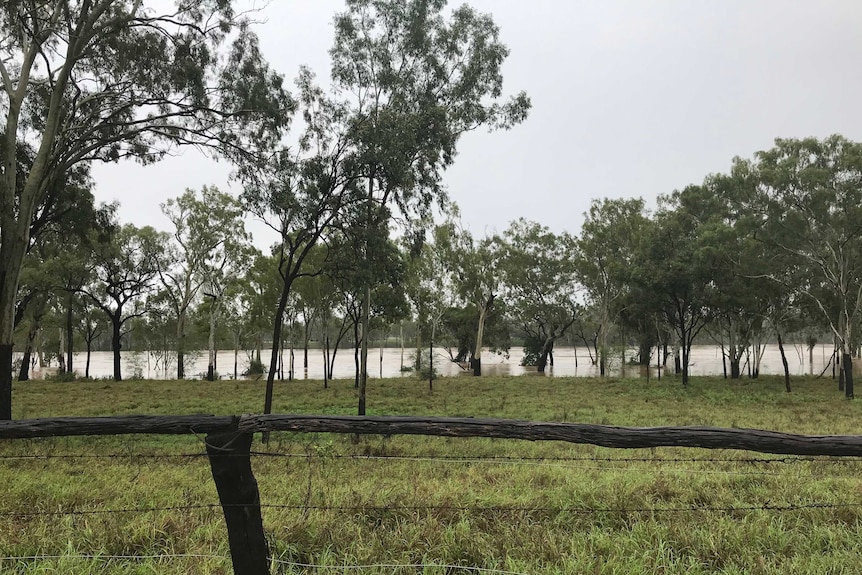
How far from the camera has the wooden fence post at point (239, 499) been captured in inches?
122

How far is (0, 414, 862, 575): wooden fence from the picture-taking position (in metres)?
3.17

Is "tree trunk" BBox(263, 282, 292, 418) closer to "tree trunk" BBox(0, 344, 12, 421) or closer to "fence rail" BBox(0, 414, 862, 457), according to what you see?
"tree trunk" BBox(0, 344, 12, 421)

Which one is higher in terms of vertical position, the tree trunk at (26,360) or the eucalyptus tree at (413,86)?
the eucalyptus tree at (413,86)

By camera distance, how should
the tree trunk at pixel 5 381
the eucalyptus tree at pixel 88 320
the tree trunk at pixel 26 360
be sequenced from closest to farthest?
the tree trunk at pixel 5 381 → the tree trunk at pixel 26 360 → the eucalyptus tree at pixel 88 320

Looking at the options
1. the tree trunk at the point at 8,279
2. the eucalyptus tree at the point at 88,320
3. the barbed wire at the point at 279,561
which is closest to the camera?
the barbed wire at the point at 279,561

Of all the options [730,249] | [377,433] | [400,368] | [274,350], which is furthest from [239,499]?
[400,368]

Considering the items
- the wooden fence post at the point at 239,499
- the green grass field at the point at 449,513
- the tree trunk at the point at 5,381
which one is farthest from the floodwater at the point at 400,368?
the wooden fence post at the point at 239,499

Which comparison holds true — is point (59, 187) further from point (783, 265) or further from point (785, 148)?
point (783, 265)

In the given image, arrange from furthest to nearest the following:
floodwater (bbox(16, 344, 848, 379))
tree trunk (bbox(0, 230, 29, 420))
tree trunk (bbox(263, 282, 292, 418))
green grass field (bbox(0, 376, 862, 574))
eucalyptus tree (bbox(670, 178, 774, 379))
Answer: floodwater (bbox(16, 344, 848, 379)) < eucalyptus tree (bbox(670, 178, 774, 379)) < tree trunk (bbox(263, 282, 292, 418)) < tree trunk (bbox(0, 230, 29, 420)) < green grass field (bbox(0, 376, 862, 574))

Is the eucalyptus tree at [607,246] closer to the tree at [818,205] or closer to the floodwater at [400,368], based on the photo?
the floodwater at [400,368]

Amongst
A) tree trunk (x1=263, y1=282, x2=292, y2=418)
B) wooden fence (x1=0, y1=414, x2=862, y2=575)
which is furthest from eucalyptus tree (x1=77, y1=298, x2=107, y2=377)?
wooden fence (x1=0, y1=414, x2=862, y2=575)

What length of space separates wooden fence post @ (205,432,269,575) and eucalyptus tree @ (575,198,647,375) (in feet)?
124

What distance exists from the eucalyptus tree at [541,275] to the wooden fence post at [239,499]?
130ft

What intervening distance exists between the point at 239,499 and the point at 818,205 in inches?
1087
